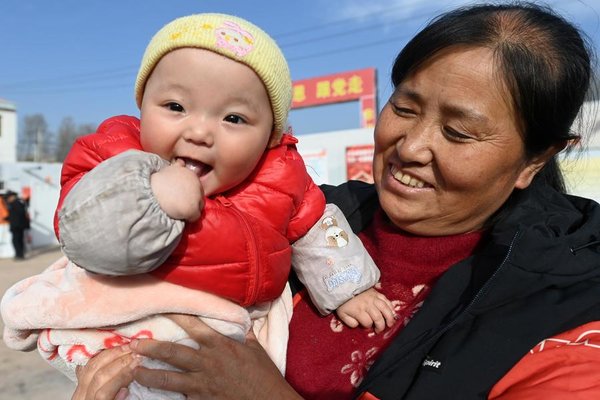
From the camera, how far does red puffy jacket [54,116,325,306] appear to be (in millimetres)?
1508

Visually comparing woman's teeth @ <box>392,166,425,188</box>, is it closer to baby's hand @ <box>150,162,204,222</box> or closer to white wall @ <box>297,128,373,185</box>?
baby's hand @ <box>150,162,204,222</box>

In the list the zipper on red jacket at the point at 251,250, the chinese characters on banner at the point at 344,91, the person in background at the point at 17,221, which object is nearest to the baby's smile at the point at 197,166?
the zipper on red jacket at the point at 251,250

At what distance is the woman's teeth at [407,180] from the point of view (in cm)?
184

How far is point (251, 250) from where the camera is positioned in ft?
5.15

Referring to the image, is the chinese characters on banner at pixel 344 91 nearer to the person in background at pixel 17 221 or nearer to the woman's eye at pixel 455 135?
the person in background at pixel 17 221

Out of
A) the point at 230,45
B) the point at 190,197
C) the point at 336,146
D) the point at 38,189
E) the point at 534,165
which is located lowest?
the point at 38,189

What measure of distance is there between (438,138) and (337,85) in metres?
18.1

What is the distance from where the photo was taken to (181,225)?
1.32 metres

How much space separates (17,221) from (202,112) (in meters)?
14.3

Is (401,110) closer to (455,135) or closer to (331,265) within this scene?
(455,135)

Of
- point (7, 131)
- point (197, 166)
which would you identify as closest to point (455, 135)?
point (197, 166)

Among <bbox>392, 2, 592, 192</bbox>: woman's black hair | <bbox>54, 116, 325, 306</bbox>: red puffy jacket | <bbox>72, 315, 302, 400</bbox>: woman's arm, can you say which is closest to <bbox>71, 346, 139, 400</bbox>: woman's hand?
<bbox>72, 315, 302, 400</bbox>: woman's arm

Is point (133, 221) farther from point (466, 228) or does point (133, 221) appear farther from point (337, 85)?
point (337, 85)

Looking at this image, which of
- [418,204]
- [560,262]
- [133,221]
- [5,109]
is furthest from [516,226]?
[5,109]
